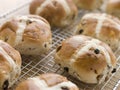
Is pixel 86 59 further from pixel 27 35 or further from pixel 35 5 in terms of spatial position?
pixel 35 5

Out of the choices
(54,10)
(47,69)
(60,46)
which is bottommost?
(47,69)

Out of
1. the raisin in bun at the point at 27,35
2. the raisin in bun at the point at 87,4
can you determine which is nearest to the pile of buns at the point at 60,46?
the raisin in bun at the point at 27,35

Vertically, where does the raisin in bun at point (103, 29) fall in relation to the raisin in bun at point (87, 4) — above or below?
below

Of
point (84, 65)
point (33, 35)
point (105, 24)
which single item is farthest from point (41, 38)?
point (105, 24)

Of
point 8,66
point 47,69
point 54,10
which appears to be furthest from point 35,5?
point 8,66

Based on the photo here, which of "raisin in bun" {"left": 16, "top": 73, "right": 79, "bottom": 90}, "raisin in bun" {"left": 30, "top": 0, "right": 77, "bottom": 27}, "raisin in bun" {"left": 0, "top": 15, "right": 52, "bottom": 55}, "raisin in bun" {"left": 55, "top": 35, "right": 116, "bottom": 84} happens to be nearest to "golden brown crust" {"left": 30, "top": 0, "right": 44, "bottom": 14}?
"raisin in bun" {"left": 30, "top": 0, "right": 77, "bottom": 27}

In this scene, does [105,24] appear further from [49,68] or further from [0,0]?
→ [0,0]

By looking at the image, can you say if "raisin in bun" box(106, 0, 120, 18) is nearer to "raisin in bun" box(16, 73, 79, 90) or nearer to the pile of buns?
the pile of buns

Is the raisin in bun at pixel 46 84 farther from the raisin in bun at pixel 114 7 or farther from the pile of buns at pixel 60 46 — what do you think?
the raisin in bun at pixel 114 7
